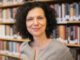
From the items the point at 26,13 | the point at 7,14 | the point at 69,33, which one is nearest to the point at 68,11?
the point at 69,33

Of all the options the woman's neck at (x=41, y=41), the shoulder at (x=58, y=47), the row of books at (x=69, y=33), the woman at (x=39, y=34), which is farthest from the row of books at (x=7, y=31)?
the shoulder at (x=58, y=47)

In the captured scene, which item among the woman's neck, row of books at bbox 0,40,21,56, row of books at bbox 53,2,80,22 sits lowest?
row of books at bbox 0,40,21,56

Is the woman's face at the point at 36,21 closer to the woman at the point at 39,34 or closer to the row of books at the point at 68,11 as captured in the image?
the woman at the point at 39,34

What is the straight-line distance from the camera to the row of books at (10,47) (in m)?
2.23

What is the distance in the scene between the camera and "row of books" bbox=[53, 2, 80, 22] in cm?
163

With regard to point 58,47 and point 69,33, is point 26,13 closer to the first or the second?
point 58,47

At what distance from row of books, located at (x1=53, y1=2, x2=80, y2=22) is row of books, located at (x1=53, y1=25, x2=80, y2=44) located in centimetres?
11

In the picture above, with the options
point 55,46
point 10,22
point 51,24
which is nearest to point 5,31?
point 10,22

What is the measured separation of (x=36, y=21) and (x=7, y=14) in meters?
1.36

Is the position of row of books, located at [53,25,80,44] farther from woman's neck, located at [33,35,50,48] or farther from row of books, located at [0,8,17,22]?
row of books, located at [0,8,17,22]

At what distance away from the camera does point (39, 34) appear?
1.11 metres

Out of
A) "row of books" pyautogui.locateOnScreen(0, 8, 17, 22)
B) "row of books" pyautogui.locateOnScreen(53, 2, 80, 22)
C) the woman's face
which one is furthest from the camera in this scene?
"row of books" pyautogui.locateOnScreen(0, 8, 17, 22)

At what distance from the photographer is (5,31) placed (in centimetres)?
236

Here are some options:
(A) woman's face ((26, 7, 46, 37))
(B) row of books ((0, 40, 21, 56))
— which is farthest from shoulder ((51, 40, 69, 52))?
(B) row of books ((0, 40, 21, 56))
